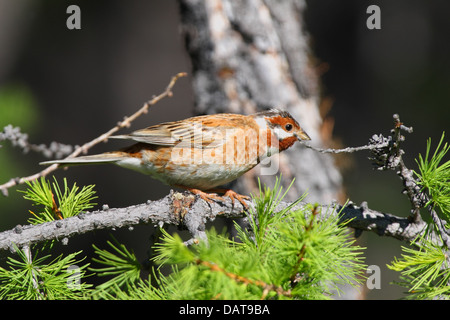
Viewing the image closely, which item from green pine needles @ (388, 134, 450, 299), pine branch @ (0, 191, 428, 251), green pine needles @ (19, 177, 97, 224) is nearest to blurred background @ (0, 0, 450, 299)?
pine branch @ (0, 191, 428, 251)

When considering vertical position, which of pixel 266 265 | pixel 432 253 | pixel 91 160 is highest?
pixel 91 160

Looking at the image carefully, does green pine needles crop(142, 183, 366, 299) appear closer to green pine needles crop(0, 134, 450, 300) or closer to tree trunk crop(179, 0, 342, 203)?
green pine needles crop(0, 134, 450, 300)

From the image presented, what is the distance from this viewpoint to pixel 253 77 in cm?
471

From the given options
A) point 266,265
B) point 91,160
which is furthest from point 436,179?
point 91,160

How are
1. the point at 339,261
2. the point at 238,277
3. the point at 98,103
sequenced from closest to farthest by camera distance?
1. the point at 238,277
2. the point at 339,261
3. the point at 98,103

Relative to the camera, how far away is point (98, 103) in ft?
28.7

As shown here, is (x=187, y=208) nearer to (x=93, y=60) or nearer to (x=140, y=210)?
(x=140, y=210)

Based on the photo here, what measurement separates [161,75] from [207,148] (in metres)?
5.55

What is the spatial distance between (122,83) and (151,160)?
5371 mm

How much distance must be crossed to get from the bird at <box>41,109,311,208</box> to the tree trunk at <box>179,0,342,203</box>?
0.75 m

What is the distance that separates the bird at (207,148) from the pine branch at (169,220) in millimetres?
526

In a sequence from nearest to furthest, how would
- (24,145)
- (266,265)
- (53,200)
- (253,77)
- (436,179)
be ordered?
(266,265) → (436,179) → (24,145) → (53,200) → (253,77)

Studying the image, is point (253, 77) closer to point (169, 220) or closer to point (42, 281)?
point (169, 220)
